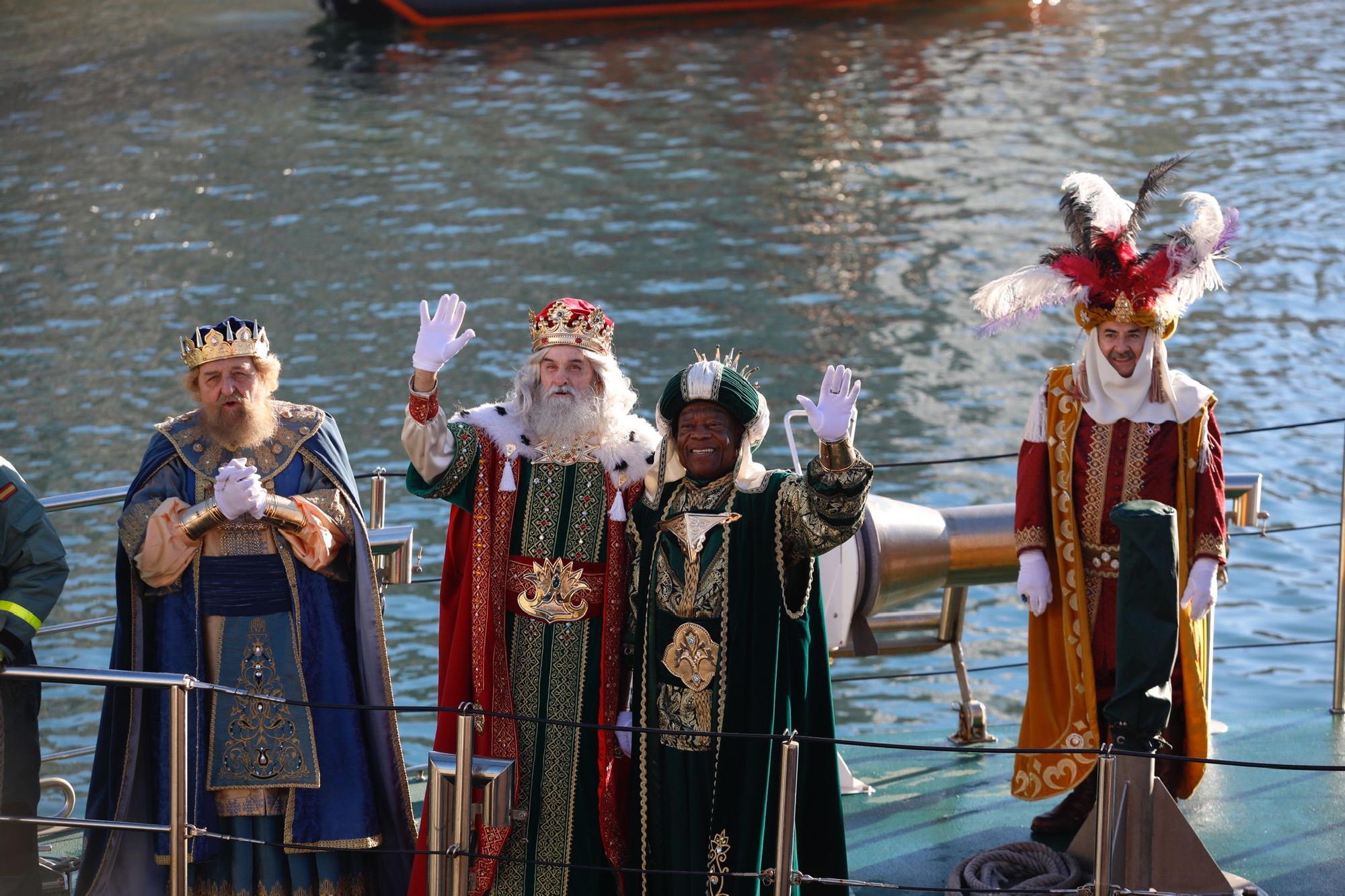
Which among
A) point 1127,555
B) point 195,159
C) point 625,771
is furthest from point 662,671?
point 195,159

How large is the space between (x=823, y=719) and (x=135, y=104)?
17.8 meters

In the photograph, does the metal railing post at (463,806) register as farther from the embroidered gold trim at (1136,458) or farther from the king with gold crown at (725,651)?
the embroidered gold trim at (1136,458)

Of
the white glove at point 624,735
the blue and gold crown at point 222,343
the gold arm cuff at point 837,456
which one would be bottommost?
the white glove at point 624,735

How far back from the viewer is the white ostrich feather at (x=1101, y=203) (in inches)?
213

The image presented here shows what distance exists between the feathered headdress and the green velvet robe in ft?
4.43

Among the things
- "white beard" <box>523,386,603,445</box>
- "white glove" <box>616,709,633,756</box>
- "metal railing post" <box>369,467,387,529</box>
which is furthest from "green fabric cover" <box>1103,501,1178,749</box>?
"metal railing post" <box>369,467,387,529</box>

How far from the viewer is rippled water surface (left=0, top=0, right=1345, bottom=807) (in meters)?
11.6

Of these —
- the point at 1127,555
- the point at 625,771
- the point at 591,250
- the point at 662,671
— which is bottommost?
the point at 591,250

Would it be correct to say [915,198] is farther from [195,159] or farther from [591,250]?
[195,159]

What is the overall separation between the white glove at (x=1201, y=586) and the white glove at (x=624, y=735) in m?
1.78

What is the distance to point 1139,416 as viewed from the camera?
5309 mm

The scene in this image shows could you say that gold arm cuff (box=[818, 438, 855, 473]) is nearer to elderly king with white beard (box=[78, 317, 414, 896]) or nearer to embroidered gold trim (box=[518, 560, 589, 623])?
embroidered gold trim (box=[518, 560, 589, 623])

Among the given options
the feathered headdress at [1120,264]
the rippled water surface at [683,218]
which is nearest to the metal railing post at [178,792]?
the feathered headdress at [1120,264]

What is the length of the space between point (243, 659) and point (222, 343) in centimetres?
90
